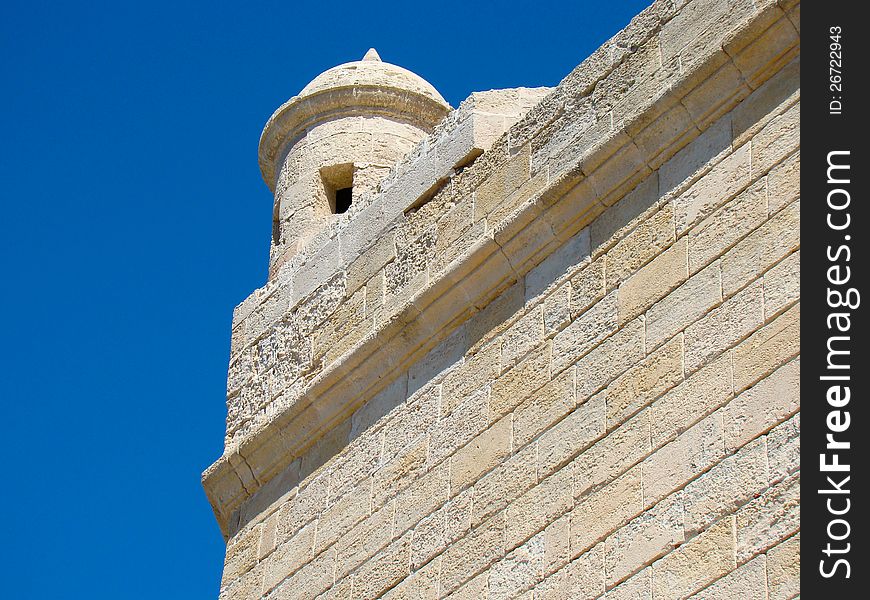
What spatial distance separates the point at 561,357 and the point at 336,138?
280 cm

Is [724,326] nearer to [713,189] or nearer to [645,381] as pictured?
[645,381]

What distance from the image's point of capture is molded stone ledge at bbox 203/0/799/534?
5.61 meters

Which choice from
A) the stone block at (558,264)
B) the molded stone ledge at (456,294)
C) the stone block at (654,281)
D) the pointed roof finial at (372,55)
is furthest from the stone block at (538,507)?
the pointed roof finial at (372,55)

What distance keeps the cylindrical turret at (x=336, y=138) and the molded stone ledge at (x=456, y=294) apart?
122 cm

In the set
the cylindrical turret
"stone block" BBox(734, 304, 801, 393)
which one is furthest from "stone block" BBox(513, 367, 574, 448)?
Answer: the cylindrical turret

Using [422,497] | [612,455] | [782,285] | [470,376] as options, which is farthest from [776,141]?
[422,497]

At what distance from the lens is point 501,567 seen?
5.22m

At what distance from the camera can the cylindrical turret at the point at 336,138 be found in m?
7.83

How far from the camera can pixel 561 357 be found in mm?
5492

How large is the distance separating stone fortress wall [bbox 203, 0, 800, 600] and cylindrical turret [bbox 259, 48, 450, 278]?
666mm

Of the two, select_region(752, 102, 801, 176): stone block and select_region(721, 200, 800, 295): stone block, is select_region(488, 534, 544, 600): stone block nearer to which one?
select_region(721, 200, 800, 295): stone block
